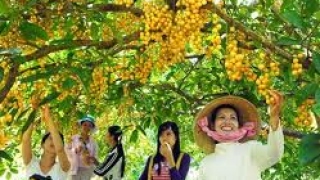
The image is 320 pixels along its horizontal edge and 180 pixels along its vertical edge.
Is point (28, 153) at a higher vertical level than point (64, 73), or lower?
lower

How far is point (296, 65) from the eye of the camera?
6.72 feet

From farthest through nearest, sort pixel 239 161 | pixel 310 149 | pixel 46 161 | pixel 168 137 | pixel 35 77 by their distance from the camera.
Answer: pixel 168 137, pixel 46 161, pixel 239 161, pixel 35 77, pixel 310 149

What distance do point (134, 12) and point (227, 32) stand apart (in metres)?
0.43

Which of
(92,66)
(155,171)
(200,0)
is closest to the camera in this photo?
(200,0)

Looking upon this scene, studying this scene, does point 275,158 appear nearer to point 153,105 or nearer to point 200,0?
point 200,0

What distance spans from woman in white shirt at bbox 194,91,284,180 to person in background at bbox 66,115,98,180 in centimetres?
122

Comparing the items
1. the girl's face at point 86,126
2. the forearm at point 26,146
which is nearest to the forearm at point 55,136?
the forearm at point 26,146

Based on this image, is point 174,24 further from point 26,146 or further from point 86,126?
point 86,126

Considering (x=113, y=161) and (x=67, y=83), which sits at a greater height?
(x=67, y=83)

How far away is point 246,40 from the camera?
228cm

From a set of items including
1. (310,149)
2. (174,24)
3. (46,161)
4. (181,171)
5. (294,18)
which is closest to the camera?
(310,149)

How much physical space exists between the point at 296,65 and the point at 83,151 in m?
2.03

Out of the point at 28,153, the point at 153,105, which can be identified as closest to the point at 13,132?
the point at 153,105

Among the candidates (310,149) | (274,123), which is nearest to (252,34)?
(274,123)
